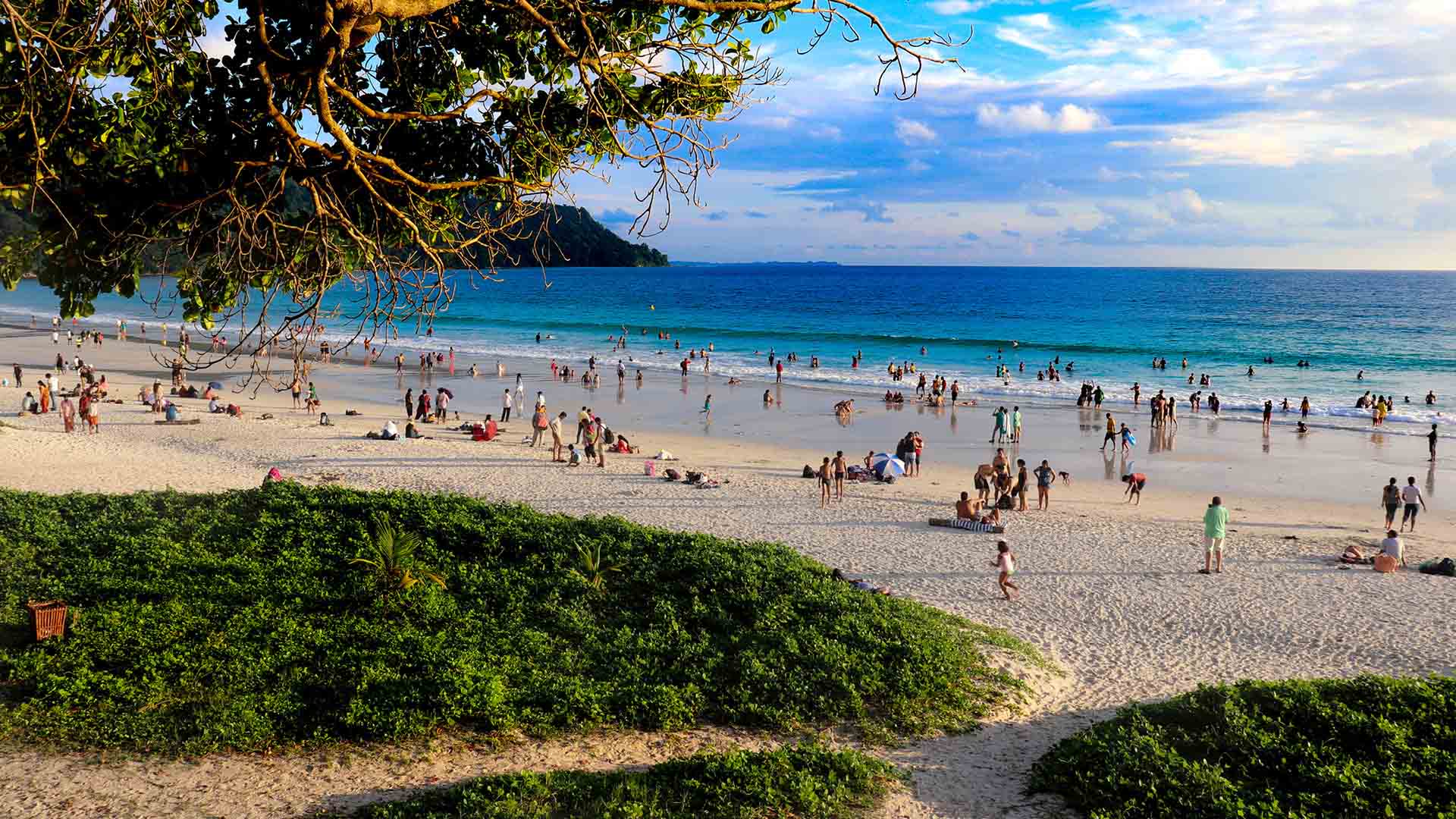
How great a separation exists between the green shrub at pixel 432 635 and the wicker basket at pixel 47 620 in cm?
12

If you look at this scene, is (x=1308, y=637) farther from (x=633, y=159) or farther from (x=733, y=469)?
(x=733, y=469)

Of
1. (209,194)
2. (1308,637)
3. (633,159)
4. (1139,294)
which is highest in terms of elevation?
(1139,294)

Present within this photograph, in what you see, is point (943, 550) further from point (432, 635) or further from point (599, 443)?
point (432, 635)

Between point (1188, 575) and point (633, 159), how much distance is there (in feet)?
46.5

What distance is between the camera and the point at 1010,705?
Result: 9695 millimetres

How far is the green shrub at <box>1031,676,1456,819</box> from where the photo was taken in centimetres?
653

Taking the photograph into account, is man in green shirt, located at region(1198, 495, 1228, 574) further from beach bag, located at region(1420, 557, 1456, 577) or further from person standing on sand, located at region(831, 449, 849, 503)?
person standing on sand, located at region(831, 449, 849, 503)

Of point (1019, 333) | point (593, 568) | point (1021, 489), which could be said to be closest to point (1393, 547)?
point (1021, 489)

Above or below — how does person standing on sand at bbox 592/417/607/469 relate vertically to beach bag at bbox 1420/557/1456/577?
above

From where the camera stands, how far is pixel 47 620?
346 inches

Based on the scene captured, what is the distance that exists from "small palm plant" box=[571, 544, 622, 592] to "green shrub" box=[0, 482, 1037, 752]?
0.37 feet

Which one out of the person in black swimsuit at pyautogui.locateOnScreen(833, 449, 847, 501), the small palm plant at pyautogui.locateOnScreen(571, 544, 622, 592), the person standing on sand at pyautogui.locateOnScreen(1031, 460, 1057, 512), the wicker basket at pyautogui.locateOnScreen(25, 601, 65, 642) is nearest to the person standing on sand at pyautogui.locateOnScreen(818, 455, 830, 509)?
the person in black swimsuit at pyautogui.locateOnScreen(833, 449, 847, 501)

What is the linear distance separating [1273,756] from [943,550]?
10166 millimetres

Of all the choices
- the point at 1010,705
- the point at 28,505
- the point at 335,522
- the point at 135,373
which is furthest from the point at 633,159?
the point at 135,373
